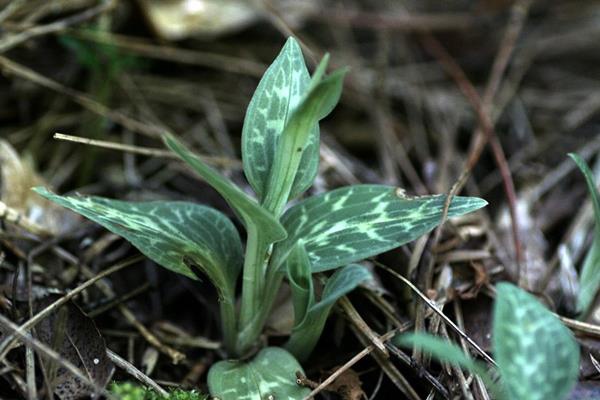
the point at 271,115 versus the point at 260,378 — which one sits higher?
the point at 271,115

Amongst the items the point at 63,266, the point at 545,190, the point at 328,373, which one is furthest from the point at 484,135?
the point at 63,266

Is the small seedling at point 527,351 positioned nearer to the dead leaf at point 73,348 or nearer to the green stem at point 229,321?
the green stem at point 229,321

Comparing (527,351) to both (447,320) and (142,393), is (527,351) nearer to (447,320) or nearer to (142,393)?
(447,320)

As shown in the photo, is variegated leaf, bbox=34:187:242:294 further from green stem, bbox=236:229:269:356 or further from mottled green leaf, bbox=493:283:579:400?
mottled green leaf, bbox=493:283:579:400

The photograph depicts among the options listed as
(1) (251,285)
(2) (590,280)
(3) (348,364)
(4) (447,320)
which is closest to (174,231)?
(1) (251,285)

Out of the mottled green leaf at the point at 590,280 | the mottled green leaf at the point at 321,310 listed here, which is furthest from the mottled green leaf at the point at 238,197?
the mottled green leaf at the point at 590,280

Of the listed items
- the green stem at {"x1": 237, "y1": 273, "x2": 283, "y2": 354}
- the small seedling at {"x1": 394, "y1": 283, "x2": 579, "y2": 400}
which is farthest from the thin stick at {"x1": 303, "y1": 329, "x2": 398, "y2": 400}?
the small seedling at {"x1": 394, "y1": 283, "x2": 579, "y2": 400}

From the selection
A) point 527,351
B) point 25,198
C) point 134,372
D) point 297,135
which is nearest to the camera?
point 527,351
